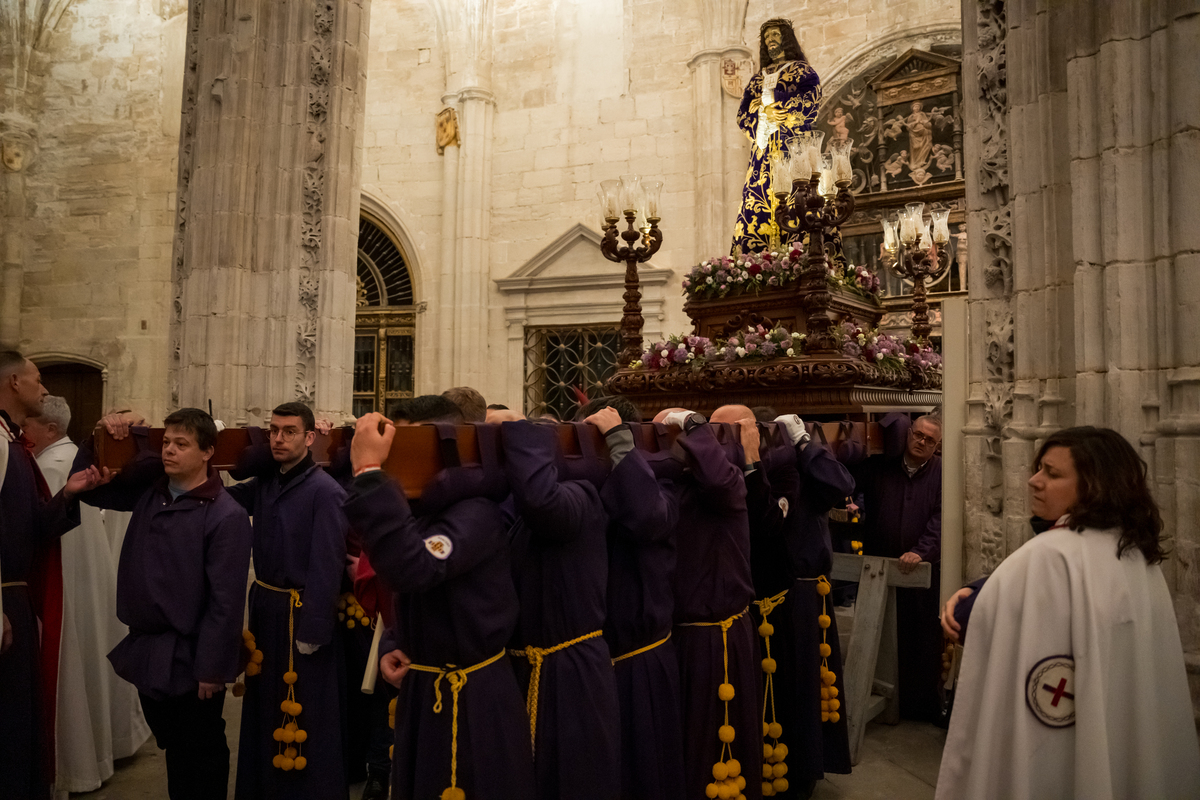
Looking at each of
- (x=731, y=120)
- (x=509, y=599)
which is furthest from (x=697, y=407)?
(x=731, y=120)

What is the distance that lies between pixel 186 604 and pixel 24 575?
2.50ft

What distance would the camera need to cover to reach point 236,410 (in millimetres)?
6414

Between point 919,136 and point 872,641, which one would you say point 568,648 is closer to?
point 872,641

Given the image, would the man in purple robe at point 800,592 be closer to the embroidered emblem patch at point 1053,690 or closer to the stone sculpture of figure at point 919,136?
the embroidered emblem patch at point 1053,690

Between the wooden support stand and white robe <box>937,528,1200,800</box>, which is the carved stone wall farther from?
white robe <box>937,528,1200,800</box>

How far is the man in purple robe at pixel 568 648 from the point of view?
2.44m

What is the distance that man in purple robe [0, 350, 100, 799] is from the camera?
3012 mm

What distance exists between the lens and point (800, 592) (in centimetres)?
368

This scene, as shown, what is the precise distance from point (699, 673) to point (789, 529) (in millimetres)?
858

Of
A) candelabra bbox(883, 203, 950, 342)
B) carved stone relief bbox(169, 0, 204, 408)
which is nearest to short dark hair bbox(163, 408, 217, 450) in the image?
carved stone relief bbox(169, 0, 204, 408)

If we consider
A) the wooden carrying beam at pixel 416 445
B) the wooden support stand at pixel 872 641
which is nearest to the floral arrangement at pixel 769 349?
the wooden carrying beam at pixel 416 445

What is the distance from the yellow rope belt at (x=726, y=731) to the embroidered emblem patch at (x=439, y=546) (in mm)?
1251

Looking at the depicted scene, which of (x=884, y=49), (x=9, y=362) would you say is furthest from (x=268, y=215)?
(x=884, y=49)

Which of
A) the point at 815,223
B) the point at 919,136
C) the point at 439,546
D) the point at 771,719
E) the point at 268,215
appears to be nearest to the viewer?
the point at 439,546
